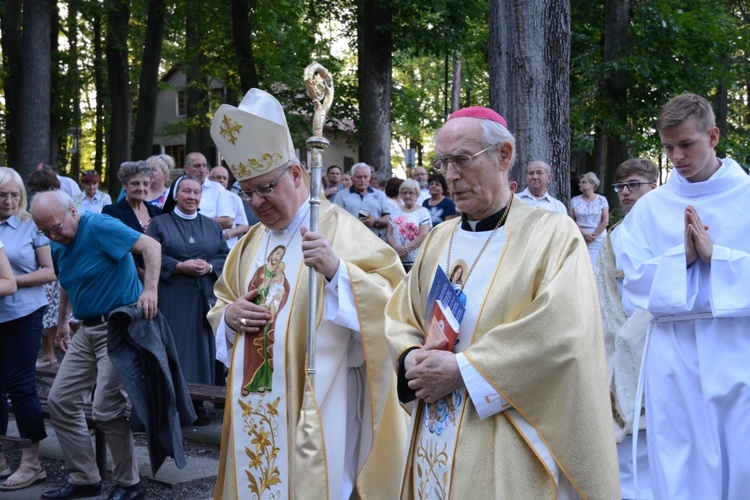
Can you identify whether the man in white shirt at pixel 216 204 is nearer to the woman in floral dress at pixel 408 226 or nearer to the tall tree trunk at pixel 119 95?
the woman in floral dress at pixel 408 226

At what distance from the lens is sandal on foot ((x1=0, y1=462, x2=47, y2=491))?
6.73m

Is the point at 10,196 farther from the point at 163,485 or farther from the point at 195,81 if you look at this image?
the point at 195,81

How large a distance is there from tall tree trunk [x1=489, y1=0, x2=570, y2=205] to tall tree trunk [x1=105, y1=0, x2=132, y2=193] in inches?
553

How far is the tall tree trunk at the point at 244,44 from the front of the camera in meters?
19.6

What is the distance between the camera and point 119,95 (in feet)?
70.2

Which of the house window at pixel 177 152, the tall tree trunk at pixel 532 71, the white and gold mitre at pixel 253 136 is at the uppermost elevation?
the house window at pixel 177 152

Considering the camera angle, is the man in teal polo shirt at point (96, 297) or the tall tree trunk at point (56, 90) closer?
the man in teal polo shirt at point (96, 297)

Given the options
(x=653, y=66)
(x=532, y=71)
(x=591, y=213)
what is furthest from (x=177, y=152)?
(x=532, y=71)

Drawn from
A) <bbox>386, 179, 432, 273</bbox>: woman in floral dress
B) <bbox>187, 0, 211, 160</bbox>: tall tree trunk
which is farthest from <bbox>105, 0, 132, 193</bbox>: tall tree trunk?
<bbox>386, 179, 432, 273</bbox>: woman in floral dress

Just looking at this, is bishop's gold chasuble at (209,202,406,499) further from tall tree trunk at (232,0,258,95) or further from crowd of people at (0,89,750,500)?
tall tree trunk at (232,0,258,95)

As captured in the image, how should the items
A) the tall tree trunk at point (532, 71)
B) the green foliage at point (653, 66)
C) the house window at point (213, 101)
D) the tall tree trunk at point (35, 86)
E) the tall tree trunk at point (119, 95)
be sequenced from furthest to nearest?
the house window at point (213, 101) → the tall tree trunk at point (119, 95) → the green foliage at point (653, 66) → the tall tree trunk at point (35, 86) → the tall tree trunk at point (532, 71)

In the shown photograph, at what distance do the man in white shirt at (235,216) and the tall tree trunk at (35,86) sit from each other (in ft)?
18.9

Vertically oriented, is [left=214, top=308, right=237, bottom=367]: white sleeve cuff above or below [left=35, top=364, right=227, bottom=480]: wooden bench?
above

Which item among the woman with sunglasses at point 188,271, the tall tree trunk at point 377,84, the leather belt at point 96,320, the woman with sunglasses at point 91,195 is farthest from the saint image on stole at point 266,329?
the tall tree trunk at point 377,84
